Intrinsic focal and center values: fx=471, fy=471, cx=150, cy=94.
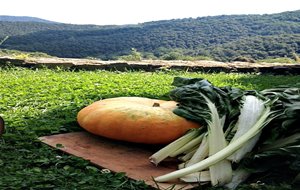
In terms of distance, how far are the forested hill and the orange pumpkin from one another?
27.1 m

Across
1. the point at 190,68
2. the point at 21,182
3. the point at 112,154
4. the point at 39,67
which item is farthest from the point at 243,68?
the point at 21,182

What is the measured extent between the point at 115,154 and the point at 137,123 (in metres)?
0.22

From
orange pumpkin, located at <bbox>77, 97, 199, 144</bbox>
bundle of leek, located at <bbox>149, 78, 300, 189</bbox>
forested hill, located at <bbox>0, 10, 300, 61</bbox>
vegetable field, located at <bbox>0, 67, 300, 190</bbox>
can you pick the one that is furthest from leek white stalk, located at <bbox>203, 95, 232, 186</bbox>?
forested hill, located at <bbox>0, 10, 300, 61</bbox>

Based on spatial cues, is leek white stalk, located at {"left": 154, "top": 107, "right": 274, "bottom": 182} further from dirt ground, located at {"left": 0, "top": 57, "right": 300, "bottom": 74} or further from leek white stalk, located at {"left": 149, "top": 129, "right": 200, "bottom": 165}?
dirt ground, located at {"left": 0, "top": 57, "right": 300, "bottom": 74}

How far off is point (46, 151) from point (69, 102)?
145 centimetres

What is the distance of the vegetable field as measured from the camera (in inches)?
82.2

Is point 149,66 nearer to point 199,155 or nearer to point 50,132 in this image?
point 50,132

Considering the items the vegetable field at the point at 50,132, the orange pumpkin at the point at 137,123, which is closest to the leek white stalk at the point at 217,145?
the vegetable field at the point at 50,132

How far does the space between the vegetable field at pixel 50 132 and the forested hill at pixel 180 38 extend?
82.9 ft

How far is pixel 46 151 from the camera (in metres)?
2.58

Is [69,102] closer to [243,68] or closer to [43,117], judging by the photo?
[43,117]

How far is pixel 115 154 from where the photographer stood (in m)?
2.60

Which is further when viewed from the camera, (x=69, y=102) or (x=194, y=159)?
(x=69, y=102)

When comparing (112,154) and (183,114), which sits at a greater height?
(183,114)
